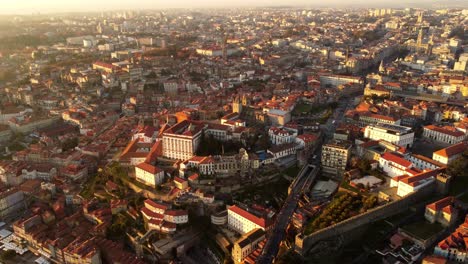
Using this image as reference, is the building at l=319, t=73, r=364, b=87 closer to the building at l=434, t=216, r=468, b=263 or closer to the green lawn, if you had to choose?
the green lawn

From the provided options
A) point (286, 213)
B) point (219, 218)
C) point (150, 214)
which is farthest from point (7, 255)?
point (286, 213)

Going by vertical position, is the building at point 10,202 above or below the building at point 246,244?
below

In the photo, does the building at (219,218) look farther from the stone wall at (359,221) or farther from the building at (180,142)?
the building at (180,142)

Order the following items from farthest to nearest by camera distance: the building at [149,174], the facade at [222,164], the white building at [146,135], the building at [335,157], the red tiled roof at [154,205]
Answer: the white building at [146,135], the building at [335,157], the facade at [222,164], the building at [149,174], the red tiled roof at [154,205]

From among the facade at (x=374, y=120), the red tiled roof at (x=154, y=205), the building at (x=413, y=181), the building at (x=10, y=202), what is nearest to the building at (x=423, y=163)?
the building at (x=413, y=181)

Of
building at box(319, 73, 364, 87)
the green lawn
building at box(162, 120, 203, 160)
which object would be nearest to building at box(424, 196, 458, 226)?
the green lawn

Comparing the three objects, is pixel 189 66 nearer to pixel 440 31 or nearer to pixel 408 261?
pixel 408 261

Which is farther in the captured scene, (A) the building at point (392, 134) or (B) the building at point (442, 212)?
(A) the building at point (392, 134)
